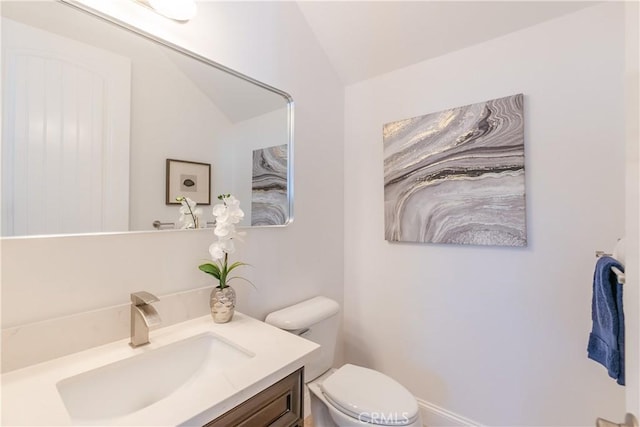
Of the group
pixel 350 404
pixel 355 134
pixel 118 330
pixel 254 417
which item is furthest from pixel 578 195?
pixel 118 330

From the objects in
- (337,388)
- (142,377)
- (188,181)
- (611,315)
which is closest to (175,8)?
(188,181)

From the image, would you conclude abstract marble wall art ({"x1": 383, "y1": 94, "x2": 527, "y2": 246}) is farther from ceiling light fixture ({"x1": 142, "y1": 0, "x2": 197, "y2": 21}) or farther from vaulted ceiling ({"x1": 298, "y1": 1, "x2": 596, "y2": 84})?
ceiling light fixture ({"x1": 142, "y1": 0, "x2": 197, "y2": 21})

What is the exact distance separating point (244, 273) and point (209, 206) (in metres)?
0.36

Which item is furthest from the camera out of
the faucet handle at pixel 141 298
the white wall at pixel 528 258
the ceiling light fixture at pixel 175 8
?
the white wall at pixel 528 258

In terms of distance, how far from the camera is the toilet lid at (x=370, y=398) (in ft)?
3.75

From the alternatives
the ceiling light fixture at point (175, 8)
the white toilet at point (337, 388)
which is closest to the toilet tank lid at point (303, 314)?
the white toilet at point (337, 388)

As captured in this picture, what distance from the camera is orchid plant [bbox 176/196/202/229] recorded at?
112cm

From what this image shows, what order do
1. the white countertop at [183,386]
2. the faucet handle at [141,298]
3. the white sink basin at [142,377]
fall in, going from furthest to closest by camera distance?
the faucet handle at [141,298] → the white sink basin at [142,377] → the white countertop at [183,386]

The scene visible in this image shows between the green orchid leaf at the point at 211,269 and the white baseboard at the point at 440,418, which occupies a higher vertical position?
the green orchid leaf at the point at 211,269

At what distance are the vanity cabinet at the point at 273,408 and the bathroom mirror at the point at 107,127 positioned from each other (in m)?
0.68

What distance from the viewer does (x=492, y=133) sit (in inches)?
57.2

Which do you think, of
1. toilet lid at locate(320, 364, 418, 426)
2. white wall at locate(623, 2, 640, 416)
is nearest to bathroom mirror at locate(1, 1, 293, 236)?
toilet lid at locate(320, 364, 418, 426)

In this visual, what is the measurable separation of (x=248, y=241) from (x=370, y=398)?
881 millimetres

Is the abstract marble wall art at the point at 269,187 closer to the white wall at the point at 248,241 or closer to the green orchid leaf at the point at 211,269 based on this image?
the white wall at the point at 248,241
